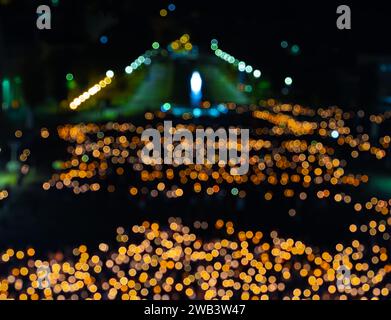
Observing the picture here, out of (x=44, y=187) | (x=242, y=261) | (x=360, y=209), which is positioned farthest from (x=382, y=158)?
(x=242, y=261)

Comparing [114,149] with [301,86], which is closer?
[114,149]

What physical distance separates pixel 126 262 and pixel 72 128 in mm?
10344

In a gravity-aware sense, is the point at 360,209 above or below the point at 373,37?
below

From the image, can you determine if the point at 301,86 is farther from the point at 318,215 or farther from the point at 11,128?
the point at 318,215

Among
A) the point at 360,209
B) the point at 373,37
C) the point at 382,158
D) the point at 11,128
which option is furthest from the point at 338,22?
the point at 360,209

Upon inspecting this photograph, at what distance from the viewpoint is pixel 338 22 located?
1677cm

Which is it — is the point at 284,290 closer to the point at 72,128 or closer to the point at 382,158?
the point at 382,158

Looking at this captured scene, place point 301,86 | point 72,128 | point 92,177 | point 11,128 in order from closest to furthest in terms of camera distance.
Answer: point 92,177 < point 11,128 < point 72,128 < point 301,86

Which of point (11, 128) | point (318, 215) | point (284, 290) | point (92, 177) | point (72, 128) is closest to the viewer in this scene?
point (284, 290)

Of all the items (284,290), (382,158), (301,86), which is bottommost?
(284,290)

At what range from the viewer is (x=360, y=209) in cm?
959

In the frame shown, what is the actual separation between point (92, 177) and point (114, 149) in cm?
273

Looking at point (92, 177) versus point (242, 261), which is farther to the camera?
point (92, 177)

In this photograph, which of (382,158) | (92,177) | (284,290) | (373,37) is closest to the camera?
(284,290)
